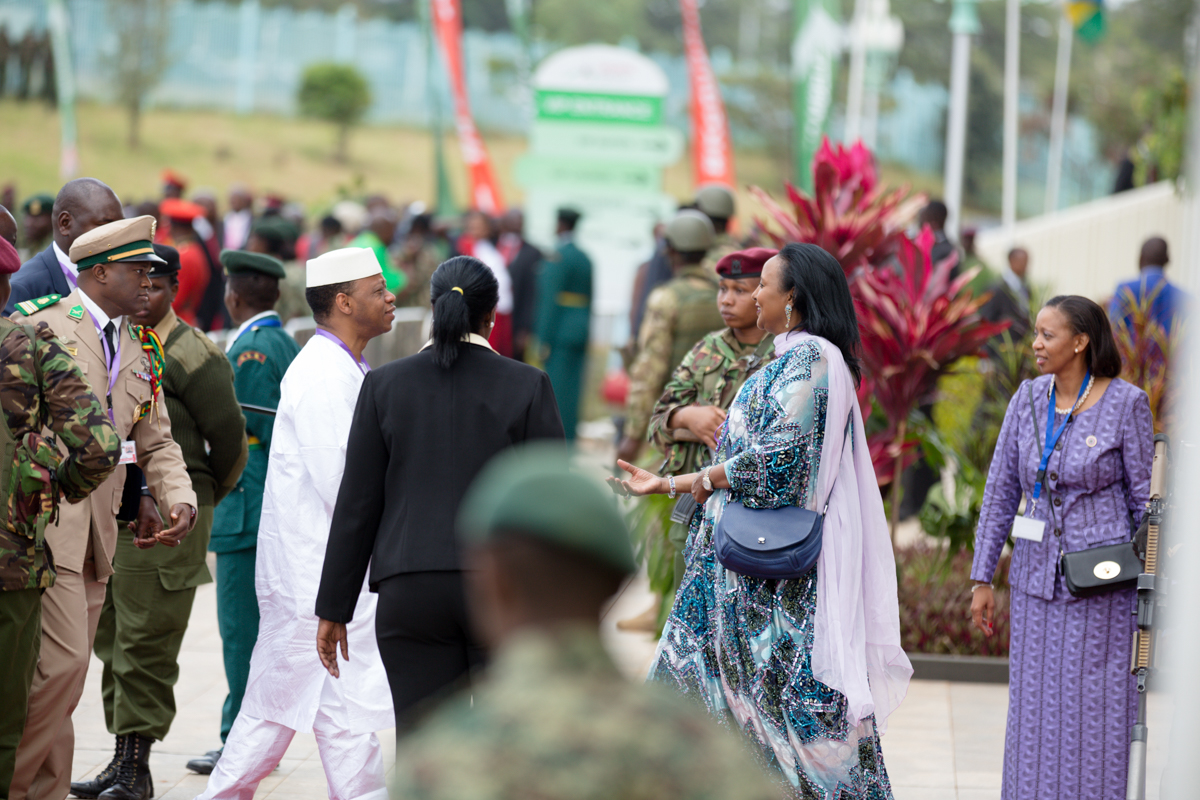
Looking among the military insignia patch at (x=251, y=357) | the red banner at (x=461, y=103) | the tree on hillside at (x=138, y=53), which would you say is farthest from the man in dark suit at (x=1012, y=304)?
the tree on hillside at (x=138, y=53)

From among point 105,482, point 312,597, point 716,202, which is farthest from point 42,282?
point 716,202

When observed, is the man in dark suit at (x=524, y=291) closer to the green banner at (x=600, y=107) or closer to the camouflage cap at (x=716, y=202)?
the green banner at (x=600, y=107)

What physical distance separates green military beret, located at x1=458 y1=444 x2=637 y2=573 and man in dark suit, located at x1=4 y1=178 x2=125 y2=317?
150 inches

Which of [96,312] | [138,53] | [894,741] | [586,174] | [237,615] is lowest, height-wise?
[894,741]

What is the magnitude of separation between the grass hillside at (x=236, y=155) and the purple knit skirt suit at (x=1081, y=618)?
1213 inches

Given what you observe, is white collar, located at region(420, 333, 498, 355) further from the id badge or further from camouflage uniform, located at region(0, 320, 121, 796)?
the id badge

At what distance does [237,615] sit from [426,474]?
1.88 metres

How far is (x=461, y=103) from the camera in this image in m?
19.7

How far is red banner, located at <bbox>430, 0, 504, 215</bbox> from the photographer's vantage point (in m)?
18.8

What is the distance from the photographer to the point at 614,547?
192 centimetres

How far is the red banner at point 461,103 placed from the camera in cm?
1880

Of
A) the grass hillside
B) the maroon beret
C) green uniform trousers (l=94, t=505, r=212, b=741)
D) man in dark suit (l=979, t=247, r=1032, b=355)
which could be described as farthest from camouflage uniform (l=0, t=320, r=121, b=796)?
the grass hillside

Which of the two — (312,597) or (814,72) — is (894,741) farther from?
(814,72)

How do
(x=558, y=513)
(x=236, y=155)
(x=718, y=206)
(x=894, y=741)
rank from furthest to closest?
(x=236, y=155) → (x=718, y=206) → (x=894, y=741) → (x=558, y=513)
